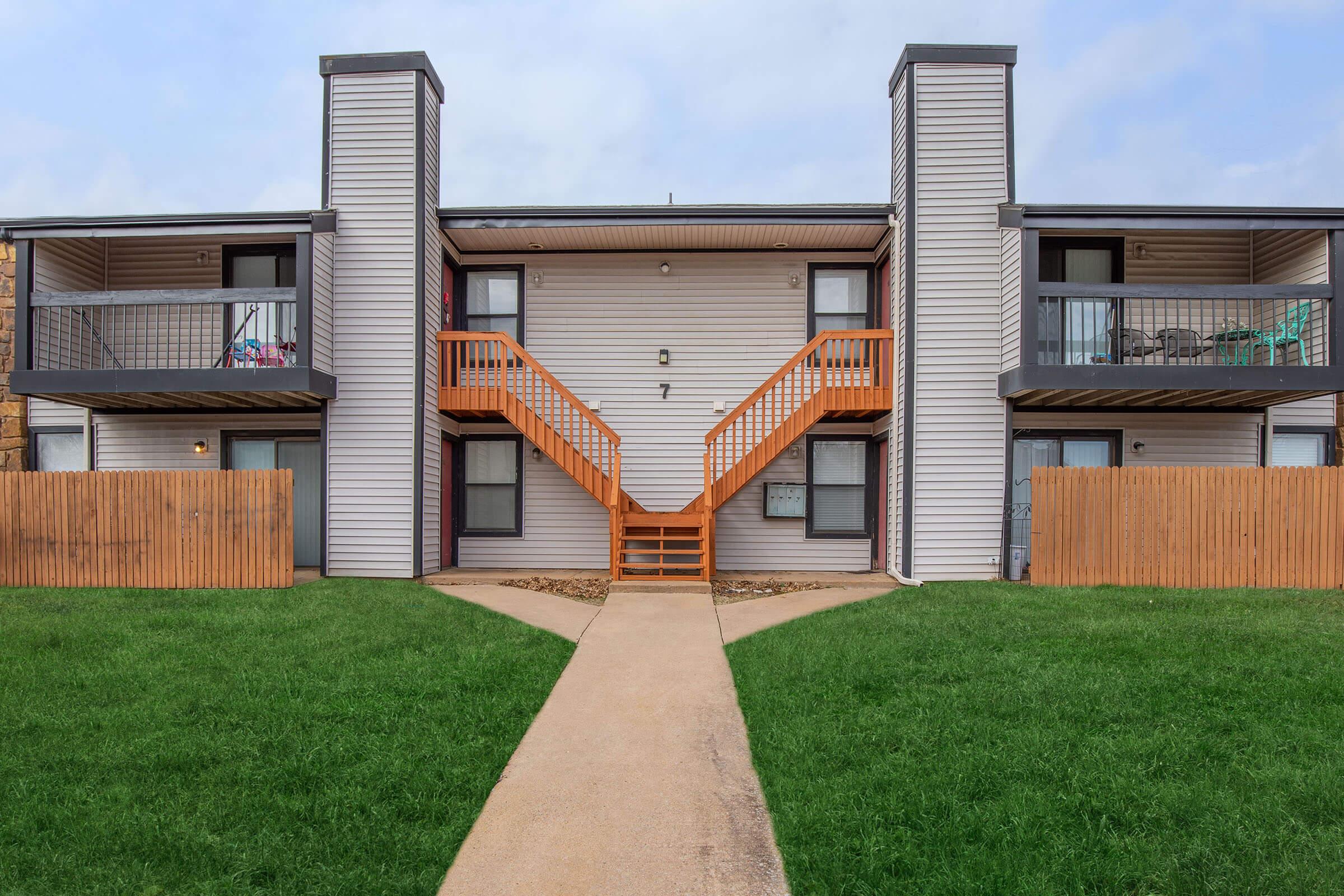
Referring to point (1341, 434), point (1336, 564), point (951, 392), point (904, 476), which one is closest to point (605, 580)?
point (904, 476)

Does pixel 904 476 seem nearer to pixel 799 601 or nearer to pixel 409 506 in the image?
pixel 799 601

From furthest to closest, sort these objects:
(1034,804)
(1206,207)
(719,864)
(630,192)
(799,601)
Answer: (630,192)
(1206,207)
(799,601)
(1034,804)
(719,864)

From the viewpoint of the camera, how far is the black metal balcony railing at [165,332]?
412 inches

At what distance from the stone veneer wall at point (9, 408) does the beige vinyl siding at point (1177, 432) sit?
1658 centimetres

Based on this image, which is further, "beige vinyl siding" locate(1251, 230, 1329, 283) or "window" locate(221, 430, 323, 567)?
"window" locate(221, 430, 323, 567)

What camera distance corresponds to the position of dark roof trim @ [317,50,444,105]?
11.1 meters

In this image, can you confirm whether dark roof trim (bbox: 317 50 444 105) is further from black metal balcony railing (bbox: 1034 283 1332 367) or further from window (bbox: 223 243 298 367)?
black metal balcony railing (bbox: 1034 283 1332 367)

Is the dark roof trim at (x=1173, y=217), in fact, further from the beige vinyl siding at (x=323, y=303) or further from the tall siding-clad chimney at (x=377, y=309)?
the beige vinyl siding at (x=323, y=303)

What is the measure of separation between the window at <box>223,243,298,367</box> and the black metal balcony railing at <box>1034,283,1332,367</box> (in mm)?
10702

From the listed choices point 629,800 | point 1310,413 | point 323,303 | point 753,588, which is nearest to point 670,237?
point 323,303

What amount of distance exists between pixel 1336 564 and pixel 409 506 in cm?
1245

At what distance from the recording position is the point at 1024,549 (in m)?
10.7

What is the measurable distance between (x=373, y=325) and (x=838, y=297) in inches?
293

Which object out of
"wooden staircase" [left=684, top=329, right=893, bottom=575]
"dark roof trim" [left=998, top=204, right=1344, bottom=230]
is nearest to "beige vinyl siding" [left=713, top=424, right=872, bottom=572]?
"wooden staircase" [left=684, top=329, right=893, bottom=575]
